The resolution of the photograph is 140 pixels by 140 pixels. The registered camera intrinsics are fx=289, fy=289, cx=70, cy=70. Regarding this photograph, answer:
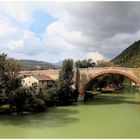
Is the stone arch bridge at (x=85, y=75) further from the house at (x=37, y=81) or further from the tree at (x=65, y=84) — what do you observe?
the house at (x=37, y=81)

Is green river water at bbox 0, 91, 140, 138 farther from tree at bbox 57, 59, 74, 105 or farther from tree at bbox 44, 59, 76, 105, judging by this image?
tree at bbox 57, 59, 74, 105

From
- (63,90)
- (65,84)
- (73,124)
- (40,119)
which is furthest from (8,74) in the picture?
(65,84)

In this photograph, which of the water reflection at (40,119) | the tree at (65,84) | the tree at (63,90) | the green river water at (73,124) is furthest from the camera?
the tree at (65,84)

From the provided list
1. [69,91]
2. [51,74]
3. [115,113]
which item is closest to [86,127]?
[115,113]

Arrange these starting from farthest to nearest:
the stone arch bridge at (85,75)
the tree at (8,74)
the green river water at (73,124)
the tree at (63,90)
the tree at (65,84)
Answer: the stone arch bridge at (85,75)
the tree at (65,84)
the tree at (63,90)
the tree at (8,74)
the green river water at (73,124)

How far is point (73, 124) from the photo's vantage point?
2341cm

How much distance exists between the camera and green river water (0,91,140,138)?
2006cm

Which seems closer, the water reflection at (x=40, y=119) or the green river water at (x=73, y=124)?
the green river water at (x=73, y=124)

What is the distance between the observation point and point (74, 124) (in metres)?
23.4

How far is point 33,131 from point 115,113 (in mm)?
11295

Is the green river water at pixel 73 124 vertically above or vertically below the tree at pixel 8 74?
below

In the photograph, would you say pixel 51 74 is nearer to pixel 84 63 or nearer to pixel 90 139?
pixel 84 63

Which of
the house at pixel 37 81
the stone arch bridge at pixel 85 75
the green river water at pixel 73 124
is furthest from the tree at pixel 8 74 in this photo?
the stone arch bridge at pixel 85 75

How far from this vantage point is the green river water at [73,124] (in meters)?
20.1
